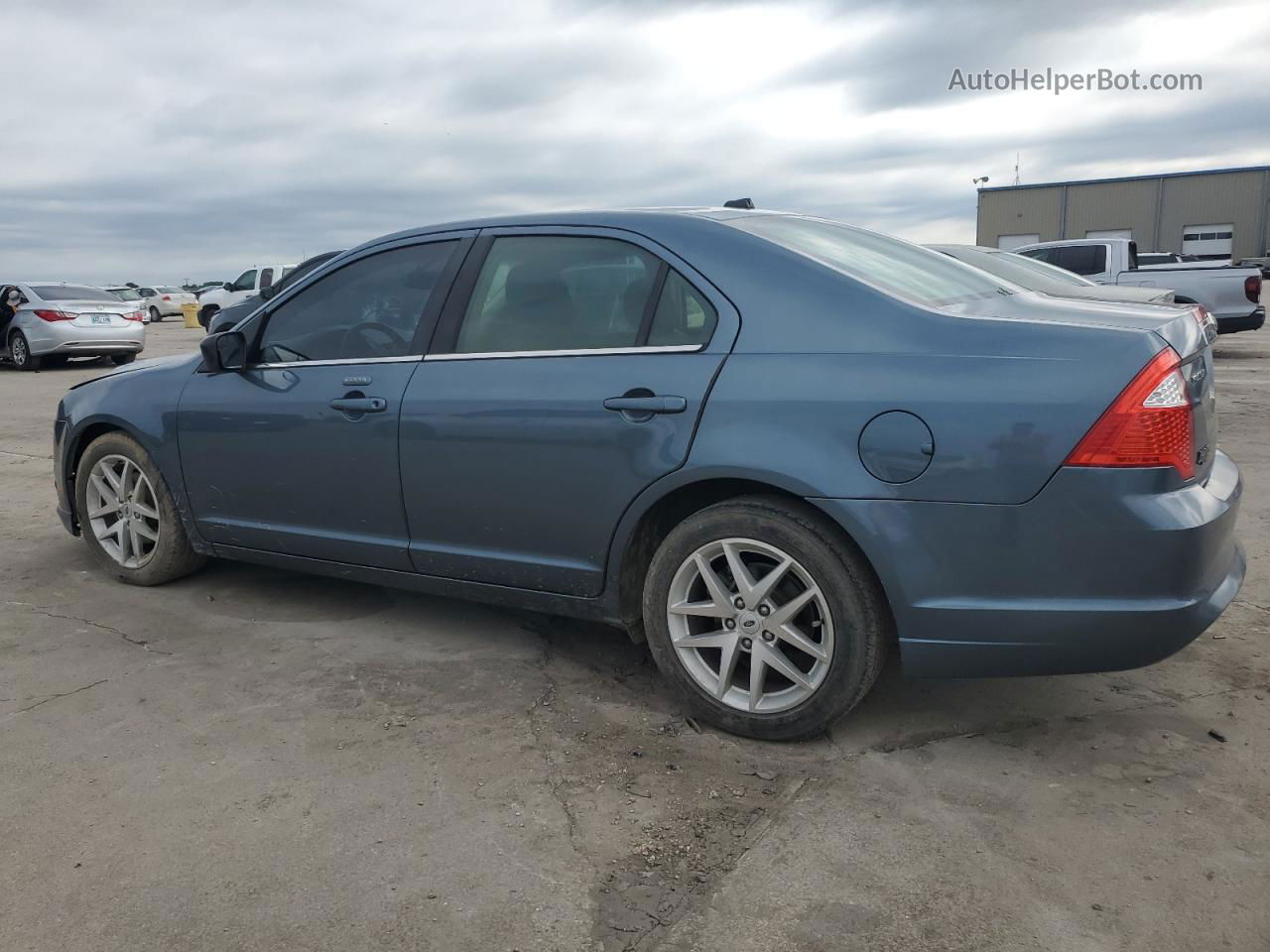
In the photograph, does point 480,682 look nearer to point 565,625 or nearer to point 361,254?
point 565,625

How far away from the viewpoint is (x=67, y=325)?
655 inches

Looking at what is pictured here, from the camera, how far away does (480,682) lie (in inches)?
139

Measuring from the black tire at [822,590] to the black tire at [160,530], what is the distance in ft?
8.29

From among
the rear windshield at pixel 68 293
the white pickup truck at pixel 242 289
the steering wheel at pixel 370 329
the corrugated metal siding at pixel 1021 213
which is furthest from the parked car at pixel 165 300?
the steering wheel at pixel 370 329

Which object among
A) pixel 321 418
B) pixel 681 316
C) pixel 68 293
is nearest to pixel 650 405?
pixel 681 316

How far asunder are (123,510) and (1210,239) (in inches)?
2224

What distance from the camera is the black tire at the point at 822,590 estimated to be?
2850mm

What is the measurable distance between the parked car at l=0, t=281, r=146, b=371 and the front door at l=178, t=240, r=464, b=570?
14.4 meters

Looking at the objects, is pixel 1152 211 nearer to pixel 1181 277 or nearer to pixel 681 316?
pixel 1181 277

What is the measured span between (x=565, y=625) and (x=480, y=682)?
24.6 inches

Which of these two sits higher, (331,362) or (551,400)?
(331,362)

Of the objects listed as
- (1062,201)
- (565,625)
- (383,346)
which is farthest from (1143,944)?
(1062,201)

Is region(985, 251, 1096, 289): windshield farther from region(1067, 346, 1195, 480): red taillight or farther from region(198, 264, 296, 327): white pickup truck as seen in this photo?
region(198, 264, 296, 327): white pickup truck

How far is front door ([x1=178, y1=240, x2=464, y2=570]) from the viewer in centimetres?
373
